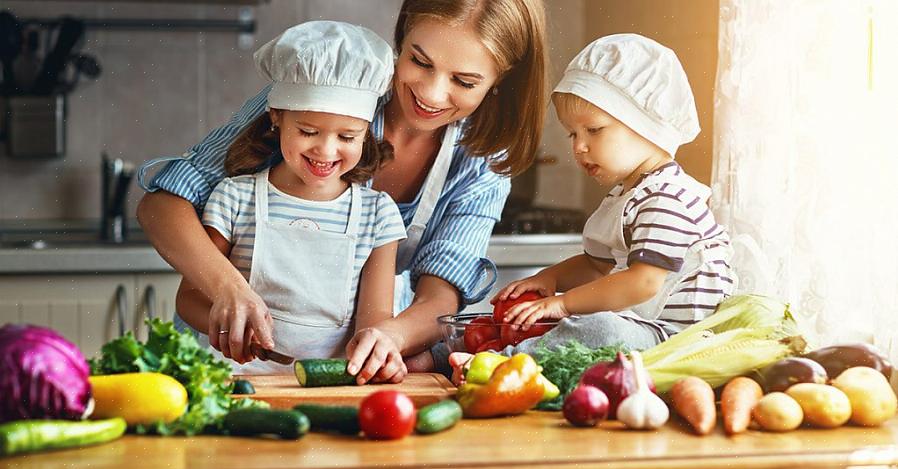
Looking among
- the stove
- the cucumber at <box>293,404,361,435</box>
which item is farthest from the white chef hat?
the stove

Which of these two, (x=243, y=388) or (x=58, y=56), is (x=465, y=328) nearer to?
(x=243, y=388)

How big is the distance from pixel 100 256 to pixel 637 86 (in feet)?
4.68

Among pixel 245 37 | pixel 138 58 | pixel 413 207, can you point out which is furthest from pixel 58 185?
pixel 413 207

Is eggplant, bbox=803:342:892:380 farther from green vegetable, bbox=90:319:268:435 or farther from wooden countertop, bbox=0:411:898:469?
green vegetable, bbox=90:319:268:435

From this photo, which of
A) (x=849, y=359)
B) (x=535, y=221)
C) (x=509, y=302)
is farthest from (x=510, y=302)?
(x=535, y=221)

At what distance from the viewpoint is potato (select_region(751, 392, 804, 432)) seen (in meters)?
0.82

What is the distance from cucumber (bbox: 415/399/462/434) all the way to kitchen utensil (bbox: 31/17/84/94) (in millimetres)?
2134

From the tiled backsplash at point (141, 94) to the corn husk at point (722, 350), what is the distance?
1.92 metres

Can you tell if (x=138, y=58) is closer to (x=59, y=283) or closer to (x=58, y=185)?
(x=58, y=185)

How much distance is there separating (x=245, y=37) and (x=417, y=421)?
2211mm

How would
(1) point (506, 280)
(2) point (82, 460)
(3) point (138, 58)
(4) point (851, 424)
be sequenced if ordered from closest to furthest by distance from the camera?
(2) point (82, 460) < (4) point (851, 424) < (1) point (506, 280) < (3) point (138, 58)

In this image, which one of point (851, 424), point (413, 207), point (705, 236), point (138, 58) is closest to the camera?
point (851, 424)

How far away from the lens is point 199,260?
1.18 meters

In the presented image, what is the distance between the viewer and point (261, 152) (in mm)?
1307
